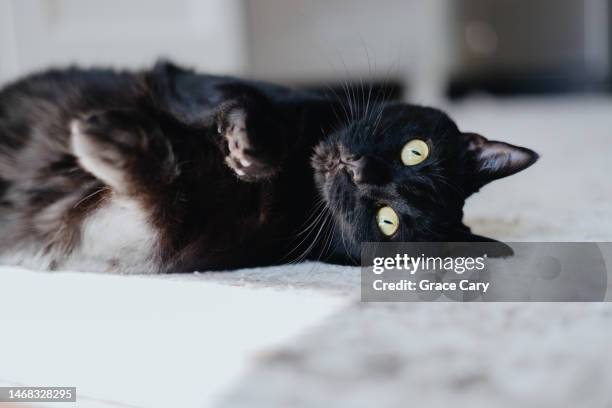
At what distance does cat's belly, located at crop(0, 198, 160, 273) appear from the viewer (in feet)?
3.48

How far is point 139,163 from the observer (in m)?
0.95

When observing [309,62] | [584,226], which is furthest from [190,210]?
[309,62]

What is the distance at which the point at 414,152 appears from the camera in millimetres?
1069

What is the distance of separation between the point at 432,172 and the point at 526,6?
4.65 metres

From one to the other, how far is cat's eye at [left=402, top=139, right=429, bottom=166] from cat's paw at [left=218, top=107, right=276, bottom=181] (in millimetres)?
237

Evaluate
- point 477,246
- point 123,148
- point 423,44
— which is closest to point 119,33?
point 123,148

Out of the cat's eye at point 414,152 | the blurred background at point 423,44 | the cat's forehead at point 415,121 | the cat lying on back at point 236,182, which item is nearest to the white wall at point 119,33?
the blurred background at point 423,44

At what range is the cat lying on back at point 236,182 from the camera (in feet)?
3.28

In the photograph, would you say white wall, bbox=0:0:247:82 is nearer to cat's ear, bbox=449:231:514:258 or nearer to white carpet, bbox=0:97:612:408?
white carpet, bbox=0:97:612:408

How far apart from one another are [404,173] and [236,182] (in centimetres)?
29

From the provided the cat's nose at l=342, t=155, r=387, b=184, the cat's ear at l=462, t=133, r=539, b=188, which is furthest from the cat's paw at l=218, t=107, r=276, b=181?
the cat's ear at l=462, t=133, r=539, b=188

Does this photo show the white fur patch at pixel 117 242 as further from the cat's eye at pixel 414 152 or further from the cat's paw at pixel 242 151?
the cat's eye at pixel 414 152

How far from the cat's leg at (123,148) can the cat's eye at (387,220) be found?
0.37 metres

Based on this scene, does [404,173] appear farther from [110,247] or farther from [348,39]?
[348,39]
